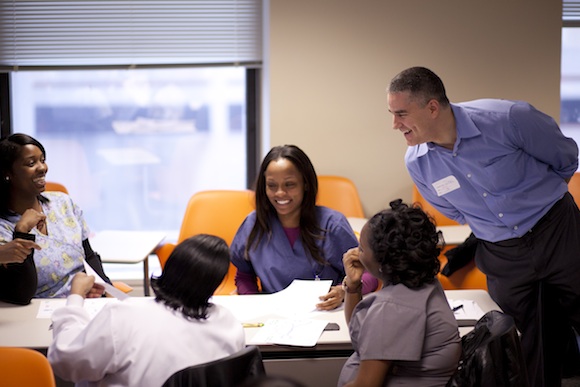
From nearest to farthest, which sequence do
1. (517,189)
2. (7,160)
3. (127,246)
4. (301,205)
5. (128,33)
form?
(517,189), (7,160), (301,205), (127,246), (128,33)

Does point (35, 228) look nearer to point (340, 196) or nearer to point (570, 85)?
point (340, 196)

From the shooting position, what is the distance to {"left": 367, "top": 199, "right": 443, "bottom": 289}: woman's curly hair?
2.05 metres

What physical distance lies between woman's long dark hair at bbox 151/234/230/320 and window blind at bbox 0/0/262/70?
343 centimetres

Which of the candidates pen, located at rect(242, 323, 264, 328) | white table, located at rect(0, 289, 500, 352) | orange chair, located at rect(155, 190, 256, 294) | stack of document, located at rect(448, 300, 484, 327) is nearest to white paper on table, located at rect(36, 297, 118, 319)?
Answer: white table, located at rect(0, 289, 500, 352)

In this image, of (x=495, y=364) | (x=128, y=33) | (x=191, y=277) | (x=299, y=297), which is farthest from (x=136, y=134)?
(x=495, y=364)

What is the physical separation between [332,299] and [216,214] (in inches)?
58.1

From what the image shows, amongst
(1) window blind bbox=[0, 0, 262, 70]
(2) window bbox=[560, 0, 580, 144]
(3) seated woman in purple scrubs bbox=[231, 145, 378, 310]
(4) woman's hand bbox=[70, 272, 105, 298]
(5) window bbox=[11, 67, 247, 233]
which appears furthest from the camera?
(2) window bbox=[560, 0, 580, 144]

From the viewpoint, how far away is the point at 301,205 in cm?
317

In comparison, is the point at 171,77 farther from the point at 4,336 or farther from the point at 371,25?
the point at 4,336

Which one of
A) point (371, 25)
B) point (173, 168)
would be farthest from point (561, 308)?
point (173, 168)

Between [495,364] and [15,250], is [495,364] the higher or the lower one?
the lower one

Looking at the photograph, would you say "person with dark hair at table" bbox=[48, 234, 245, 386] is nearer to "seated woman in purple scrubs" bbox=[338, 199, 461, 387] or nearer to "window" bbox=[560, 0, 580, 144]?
"seated woman in purple scrubs" bbox=[338, 199, 461, 387]

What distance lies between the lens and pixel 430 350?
202 centimetres

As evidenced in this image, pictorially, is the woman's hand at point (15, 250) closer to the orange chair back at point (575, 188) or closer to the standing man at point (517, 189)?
the standing man at point (517, 189)
